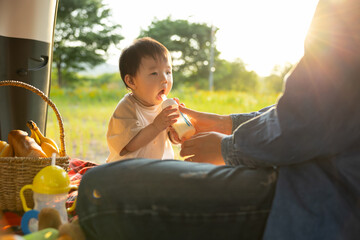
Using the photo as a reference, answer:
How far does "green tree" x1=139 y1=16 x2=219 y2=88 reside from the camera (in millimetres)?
5777

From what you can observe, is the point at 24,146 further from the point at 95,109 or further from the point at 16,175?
the point at 95,109

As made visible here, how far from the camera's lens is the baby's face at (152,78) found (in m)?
1.33

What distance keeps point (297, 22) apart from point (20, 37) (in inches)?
82.2

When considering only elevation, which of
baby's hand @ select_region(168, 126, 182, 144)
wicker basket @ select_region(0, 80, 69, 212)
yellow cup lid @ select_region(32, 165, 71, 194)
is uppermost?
baby's hand @ select_region(168, 126, 182, 144)

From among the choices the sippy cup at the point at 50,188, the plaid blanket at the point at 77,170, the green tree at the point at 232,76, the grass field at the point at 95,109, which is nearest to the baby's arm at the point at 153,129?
the plaid blanket at the point at 77,170

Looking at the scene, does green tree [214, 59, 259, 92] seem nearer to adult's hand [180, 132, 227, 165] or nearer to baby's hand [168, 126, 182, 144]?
baby's hand [168, 126, 182, 144]

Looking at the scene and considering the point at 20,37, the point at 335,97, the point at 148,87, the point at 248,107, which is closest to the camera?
the point at 335,97

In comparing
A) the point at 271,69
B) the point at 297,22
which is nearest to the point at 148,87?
the point at 297,22

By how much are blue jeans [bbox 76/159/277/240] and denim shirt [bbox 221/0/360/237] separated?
0.04m

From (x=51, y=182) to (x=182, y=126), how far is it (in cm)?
46

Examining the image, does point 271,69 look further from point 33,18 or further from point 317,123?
point 317,123

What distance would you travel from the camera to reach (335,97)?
621mm

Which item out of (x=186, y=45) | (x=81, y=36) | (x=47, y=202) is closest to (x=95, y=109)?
(x=186, y=45)

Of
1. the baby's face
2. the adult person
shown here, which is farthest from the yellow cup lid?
the baby's face
